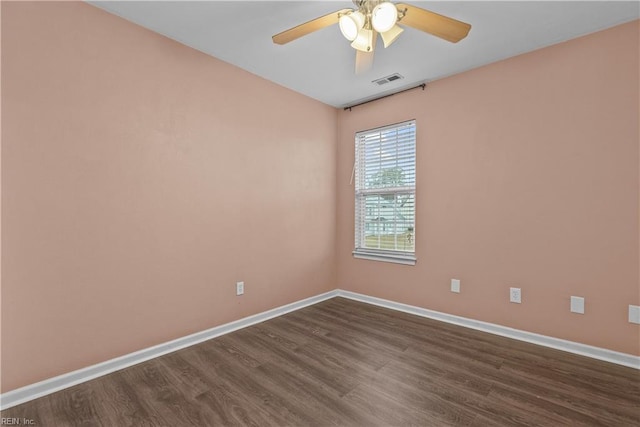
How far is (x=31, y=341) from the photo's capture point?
1.76 meters

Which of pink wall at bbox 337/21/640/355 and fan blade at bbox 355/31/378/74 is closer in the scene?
fan blade at bbox 355/31/378/74

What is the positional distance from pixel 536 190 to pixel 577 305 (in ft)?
3.14

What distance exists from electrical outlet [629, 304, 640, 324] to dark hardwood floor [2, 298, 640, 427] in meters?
0.36

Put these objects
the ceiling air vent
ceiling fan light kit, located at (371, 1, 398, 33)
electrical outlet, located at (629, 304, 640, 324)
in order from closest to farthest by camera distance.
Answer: ceiling fan light kit, located at (371, 1, 398, 33) < electrical outlet, located at (629, 304, 640, 324) < the ceiling air vent

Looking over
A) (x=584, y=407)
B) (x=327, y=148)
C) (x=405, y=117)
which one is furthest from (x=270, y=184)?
(x=584, y=407)

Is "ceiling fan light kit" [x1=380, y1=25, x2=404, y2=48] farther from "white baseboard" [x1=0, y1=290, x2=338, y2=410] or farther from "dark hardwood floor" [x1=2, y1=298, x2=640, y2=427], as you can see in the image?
"white baseboard" [x1=0, y1=290, x2=338, y2=410]

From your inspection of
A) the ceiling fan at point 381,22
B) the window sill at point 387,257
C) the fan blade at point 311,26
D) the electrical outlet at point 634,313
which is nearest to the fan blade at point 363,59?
the ceiling fan at point 381,22

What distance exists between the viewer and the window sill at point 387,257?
329cm

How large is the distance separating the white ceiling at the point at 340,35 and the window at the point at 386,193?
0.68 m

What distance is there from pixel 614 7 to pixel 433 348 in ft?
8.93

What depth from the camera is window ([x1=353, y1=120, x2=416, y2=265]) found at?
3316 mm

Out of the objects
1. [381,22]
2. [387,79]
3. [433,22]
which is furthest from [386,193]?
[381,22]

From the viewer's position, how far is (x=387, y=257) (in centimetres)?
348

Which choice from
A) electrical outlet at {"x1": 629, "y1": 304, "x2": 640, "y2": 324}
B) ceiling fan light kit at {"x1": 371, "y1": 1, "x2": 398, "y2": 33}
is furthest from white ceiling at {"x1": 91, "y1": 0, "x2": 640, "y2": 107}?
electrical outlet at {"x1": 629, "y1": 304, "x2": 640, "y2": 324}
